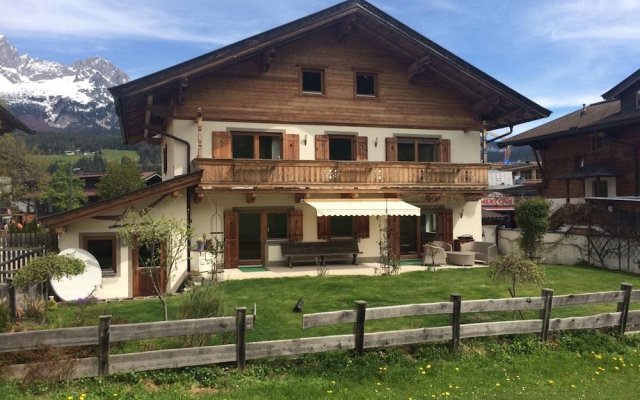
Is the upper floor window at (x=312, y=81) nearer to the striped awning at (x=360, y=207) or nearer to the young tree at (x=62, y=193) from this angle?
the striped awning at (x=360, y=207)

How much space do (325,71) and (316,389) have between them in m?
14.5

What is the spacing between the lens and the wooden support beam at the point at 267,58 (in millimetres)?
17656

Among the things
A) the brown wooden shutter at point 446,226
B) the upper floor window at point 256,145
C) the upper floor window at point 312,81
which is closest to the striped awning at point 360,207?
the upper floor window at point 256,145

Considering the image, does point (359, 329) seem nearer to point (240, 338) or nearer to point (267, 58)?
point (240, 338)

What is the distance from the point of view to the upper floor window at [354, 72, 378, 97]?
65.2 ft

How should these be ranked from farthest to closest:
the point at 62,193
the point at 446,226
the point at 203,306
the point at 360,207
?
1. the point at 62,193
2. the point at 446,226
3. the point at 360,207
4. the point at 203,306

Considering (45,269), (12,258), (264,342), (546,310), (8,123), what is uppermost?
(8,123)

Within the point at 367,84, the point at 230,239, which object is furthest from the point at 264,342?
the point at 367,84

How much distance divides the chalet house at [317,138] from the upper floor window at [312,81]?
49 millimetres

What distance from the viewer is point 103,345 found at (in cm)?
684

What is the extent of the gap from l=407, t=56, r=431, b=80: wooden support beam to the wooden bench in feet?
23.2

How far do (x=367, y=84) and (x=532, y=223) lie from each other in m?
8.13

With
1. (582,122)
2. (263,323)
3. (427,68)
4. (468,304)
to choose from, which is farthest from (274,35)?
(582,122)

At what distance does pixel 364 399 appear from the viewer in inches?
261
